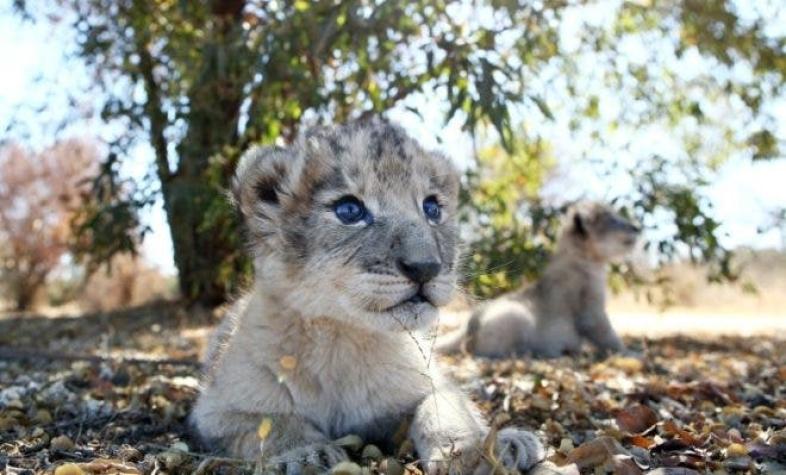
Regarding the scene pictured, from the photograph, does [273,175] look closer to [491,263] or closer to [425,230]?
[425,230]

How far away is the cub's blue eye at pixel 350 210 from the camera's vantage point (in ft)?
12.6

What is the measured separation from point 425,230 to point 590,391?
7.92 feet

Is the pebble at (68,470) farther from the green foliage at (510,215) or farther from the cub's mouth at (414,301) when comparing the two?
the green foliage at (510,215)

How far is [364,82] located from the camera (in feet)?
25.4

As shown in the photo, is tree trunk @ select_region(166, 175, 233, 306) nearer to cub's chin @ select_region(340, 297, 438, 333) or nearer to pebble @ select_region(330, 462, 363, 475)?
cub's chin @ select_region(340, 297, 438, 333)

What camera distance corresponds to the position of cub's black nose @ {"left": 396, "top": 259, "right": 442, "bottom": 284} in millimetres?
3449

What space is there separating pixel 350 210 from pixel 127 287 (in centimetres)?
2450

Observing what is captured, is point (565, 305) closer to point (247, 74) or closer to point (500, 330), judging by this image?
point (500, 330)

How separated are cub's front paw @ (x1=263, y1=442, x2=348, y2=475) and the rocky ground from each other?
0.47 ft

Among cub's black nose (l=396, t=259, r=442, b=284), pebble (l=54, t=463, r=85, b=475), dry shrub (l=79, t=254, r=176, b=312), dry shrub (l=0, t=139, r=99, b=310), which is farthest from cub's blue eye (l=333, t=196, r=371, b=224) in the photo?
dry shrub (l=0, t=139, r=99, b=310)

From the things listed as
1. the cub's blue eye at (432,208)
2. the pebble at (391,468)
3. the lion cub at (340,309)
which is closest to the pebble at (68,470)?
the lion cub at (340,309)

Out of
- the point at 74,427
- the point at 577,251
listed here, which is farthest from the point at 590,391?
the point at 577,251

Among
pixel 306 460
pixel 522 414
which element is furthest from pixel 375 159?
Result: pixel 522 414

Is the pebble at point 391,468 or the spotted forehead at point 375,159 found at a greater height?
the spotted forehead at point 375,159
